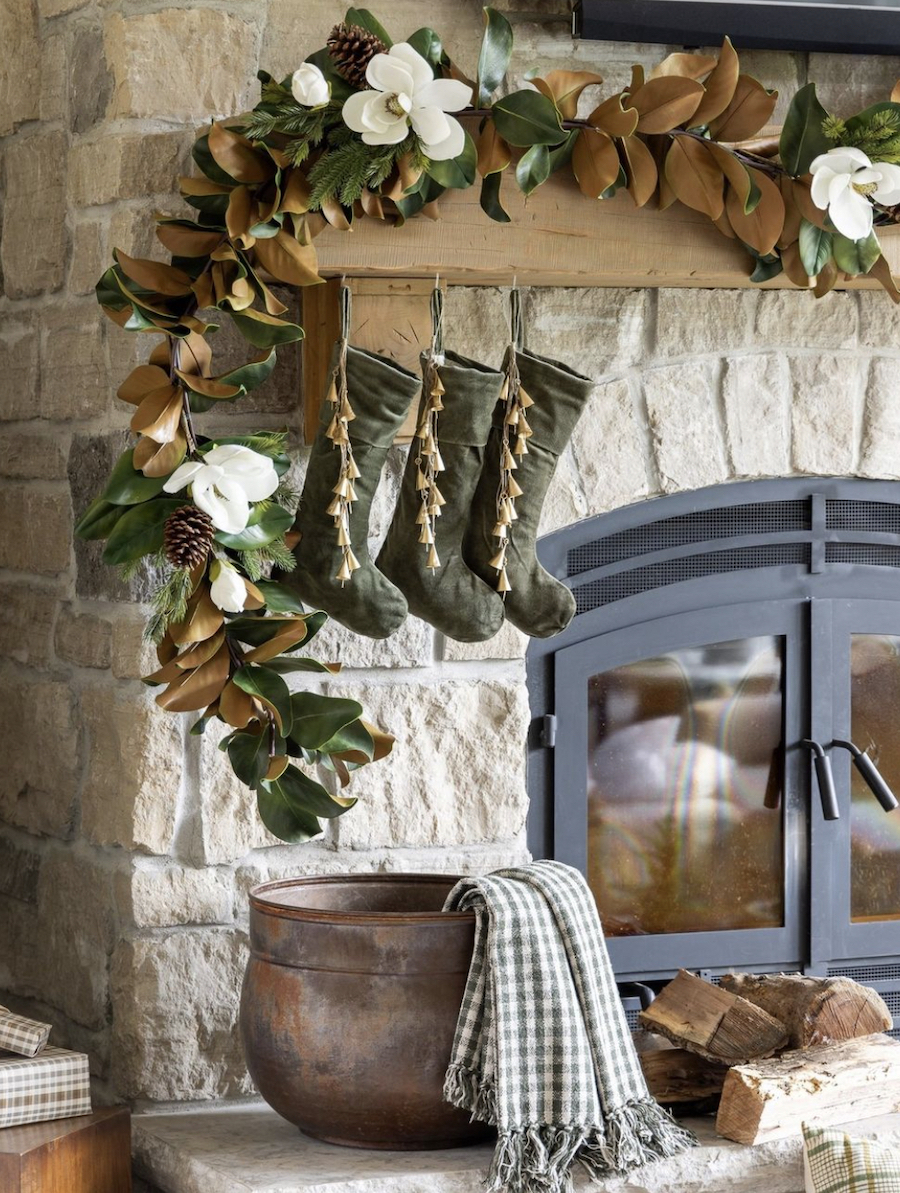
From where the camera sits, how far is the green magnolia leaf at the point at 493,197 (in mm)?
1766

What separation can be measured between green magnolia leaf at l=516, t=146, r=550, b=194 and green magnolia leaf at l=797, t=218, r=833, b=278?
1.07ft

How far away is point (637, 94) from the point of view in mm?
1760

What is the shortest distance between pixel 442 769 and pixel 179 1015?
45cm

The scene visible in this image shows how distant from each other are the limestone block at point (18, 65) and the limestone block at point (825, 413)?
3.67 feet

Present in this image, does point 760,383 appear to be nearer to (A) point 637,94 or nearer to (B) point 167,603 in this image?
(A) point 637,94

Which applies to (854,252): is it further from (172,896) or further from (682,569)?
(172,896)

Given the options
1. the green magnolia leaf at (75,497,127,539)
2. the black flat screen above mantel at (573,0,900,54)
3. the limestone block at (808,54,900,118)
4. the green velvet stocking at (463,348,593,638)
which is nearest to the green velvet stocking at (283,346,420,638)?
the green velvet stocking at (463,348,593,638)

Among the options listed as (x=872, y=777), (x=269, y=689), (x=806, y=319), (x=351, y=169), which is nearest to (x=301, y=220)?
(x=351, y=169)

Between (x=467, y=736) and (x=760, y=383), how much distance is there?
644 millimetres

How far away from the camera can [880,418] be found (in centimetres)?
223

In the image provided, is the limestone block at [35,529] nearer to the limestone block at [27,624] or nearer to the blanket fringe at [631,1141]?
the limestone block at [27,624]

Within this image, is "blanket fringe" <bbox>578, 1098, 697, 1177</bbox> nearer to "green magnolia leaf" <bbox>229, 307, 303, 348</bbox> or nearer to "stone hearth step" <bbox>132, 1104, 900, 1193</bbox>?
"stone hearth step" <bbox>132, 1104, 900, 1193</bbox>

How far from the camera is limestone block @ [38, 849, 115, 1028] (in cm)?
198

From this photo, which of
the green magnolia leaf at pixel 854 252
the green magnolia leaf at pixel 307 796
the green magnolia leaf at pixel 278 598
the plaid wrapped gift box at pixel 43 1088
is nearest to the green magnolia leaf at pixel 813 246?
the green magnolia leaf at pixel 854 252
